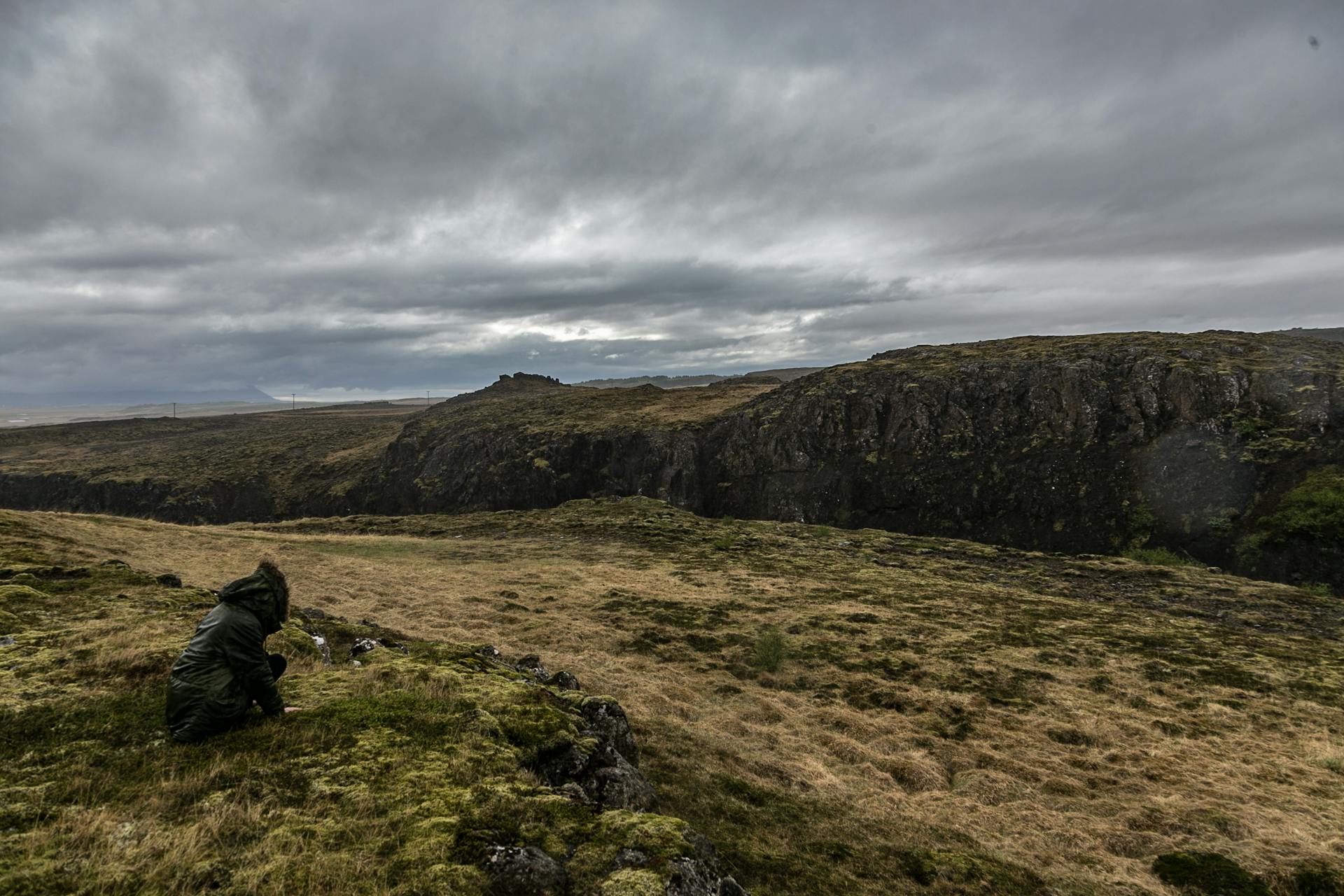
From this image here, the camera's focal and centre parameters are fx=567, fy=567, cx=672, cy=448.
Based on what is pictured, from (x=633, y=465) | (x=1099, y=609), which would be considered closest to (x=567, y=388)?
(x=633, y=465)

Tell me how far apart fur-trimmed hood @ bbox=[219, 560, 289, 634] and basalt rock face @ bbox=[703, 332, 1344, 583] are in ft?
172

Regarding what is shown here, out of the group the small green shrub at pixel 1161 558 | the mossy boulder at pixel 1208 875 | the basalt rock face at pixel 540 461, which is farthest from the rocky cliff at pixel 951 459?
the mossy boulder at pixel 1208 875

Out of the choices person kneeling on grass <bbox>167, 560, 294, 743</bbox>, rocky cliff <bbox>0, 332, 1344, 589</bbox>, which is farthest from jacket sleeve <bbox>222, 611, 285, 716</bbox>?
rocky cliff <bbox>0, 332, 1344, 589</bbox>

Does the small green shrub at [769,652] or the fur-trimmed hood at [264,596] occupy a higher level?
the fur-trimmed hood at [264,596]

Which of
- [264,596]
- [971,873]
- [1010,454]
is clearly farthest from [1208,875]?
[1010,454]

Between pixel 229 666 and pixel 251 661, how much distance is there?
0.26 meters

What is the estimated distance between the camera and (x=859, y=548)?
43.9 meters

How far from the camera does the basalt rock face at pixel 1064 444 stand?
43375 millimetres

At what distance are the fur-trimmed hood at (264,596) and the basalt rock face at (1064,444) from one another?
52.5 m

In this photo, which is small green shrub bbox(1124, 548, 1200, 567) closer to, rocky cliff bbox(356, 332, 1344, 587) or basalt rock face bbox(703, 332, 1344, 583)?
rocky cliff bbox(356, 332, 1344, 587)

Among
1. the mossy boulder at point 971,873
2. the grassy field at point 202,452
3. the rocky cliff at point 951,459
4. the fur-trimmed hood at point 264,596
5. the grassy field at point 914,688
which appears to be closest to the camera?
the fur-trimmed hood at point 264,596

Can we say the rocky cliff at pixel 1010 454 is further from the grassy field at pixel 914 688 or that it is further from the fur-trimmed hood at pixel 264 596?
the fur-trimmed hood at pixel 264 596

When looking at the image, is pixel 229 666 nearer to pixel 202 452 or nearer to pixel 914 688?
pixel 914 688

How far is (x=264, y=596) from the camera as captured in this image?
7910mm
